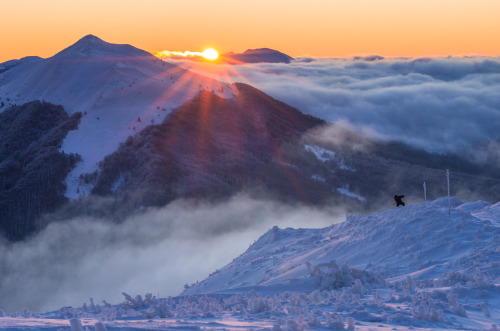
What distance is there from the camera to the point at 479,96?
5482 inches

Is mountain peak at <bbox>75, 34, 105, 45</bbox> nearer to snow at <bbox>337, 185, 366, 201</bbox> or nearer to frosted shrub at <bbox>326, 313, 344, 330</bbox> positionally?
snow at <bbox>337, 185, 366, 201</bbox>

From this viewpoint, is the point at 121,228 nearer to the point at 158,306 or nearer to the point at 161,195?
the point at 161,195

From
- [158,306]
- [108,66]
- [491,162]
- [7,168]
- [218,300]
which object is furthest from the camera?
[491,162]

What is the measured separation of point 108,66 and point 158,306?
45.0 meters

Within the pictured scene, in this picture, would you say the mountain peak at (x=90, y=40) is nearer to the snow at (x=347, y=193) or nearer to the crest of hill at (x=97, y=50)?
the crest of hill at (x=97, y=50)

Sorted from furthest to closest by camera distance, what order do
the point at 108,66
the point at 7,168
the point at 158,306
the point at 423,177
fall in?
the point at 423,177 → the point at 108,66 → the point at 7,168 → the point at 158,306

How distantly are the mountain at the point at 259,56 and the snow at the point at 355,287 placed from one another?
141 meters

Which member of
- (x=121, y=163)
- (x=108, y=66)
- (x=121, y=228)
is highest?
(x=108, y=66)

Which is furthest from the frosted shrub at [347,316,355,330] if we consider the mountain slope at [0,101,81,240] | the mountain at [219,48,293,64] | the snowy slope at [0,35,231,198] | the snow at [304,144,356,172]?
the mountain at [219,48,293,64]

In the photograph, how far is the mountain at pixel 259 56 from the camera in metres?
167

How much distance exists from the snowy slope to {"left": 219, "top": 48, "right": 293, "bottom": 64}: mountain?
102336 mm

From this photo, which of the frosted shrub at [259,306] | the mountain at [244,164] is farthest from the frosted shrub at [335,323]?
the mountain at [244,164]

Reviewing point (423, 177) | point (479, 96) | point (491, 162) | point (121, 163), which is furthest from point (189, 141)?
point (479, 96)

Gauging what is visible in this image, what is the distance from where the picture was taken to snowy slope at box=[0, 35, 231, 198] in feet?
147
